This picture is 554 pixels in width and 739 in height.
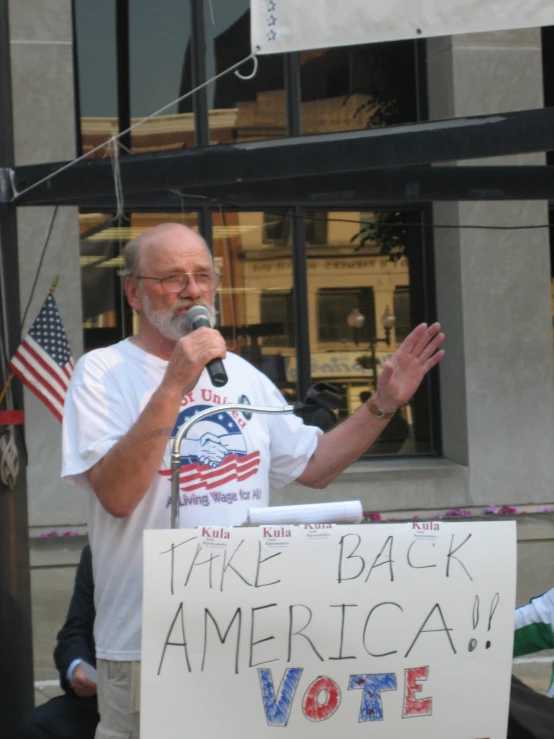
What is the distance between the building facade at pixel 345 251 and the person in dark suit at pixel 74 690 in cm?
322

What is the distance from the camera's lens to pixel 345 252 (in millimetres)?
7773

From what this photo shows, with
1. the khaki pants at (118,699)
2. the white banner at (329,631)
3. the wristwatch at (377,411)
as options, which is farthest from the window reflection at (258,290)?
the white banner at (329,631)

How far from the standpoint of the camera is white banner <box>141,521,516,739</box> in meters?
2.60

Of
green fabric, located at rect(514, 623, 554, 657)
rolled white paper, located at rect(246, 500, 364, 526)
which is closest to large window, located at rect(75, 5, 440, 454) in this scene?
green fabric, located at rect(514, 623, 554, 657)

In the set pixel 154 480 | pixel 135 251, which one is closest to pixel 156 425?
pixel 154 480

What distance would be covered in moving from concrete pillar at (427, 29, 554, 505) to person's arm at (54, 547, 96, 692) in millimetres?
3927

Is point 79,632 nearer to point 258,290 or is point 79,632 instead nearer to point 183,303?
point 183,303

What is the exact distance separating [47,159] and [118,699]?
491 centimetres

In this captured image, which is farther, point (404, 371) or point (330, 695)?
point (404, 371)

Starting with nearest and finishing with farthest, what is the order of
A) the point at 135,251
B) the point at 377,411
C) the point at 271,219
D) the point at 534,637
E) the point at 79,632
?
1. the point at 135,251
2. the point at 377,411
3. the point at 534,637
4. the point at 79,632
5. the point at 271,219

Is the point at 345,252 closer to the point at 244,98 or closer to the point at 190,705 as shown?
the point at 244,98

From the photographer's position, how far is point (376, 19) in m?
4.48

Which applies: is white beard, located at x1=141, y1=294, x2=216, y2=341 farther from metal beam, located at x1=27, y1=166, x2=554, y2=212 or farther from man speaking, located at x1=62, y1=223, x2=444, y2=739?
metal beam, located at x1=27, y1=166, x2=554, y2=212

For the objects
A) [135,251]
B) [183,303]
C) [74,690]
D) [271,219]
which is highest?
[271,219]
